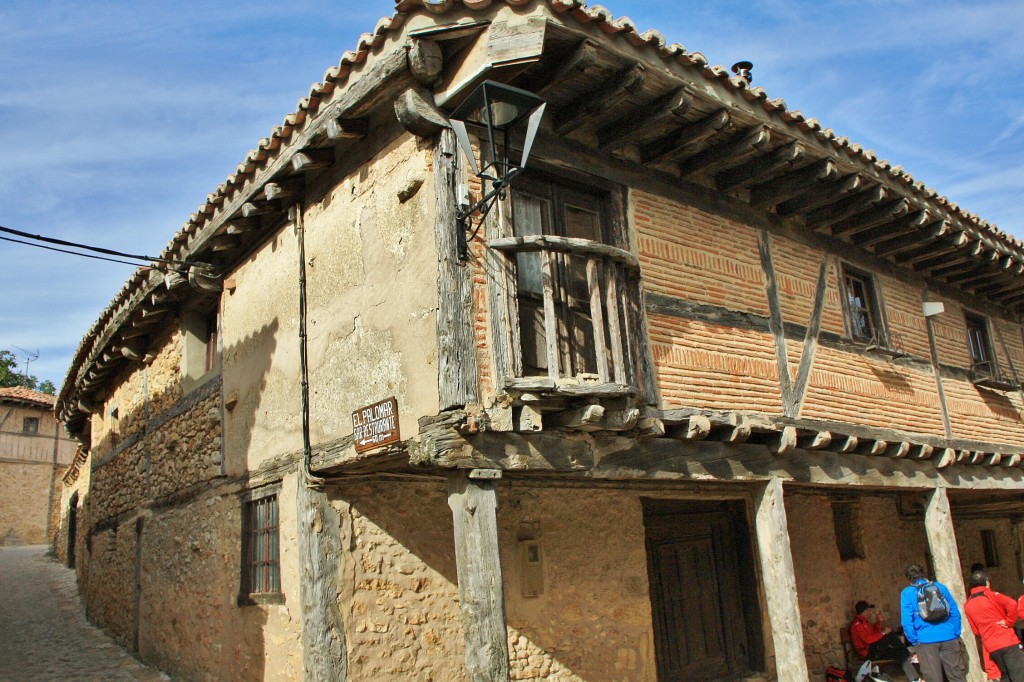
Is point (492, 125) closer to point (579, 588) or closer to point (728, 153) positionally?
point (728, 153)

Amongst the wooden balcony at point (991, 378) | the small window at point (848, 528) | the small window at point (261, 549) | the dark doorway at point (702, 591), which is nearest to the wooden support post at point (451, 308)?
the small window at point (261, 549)

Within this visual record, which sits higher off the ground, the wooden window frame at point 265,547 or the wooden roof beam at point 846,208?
the wooden roof beam at point 846,208

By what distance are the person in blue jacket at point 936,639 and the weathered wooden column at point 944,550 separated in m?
0.54

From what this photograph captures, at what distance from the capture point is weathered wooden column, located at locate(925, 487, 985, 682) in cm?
836

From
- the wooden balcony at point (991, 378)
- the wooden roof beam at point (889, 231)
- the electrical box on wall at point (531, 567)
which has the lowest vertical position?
the electrical box on wall at point (531, 567)

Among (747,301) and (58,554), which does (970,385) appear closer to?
(747,301)

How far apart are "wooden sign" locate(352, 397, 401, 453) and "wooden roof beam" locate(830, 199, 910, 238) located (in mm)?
5617

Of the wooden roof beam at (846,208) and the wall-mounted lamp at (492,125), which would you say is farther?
the wooden roof beam at (846,208)

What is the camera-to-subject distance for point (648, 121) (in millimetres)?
6535

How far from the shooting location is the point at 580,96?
6340 millimetres

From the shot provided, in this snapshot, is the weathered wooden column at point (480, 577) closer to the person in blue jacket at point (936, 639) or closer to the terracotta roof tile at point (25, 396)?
the person in blue jacket at point (936, 639)

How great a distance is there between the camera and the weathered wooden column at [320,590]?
246 inches

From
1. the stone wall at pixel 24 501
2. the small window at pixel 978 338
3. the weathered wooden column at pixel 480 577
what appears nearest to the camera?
the weathered wooden column at pixel 480 577

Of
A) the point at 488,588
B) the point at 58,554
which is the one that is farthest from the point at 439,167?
the point at 58,554
